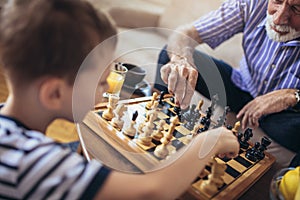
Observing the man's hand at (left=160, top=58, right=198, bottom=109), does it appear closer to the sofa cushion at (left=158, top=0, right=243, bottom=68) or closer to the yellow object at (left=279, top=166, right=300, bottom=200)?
the yellow object at (left=279, top=166, right=300, bottom=200)

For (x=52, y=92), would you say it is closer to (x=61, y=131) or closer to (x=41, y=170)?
(x=41, y=170)

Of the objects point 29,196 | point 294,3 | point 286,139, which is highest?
point 294,3

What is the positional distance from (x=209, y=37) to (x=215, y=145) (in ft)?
3.19

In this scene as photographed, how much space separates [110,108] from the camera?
1133 millimetres

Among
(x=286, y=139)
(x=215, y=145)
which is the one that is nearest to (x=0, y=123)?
(x=215, y=145)

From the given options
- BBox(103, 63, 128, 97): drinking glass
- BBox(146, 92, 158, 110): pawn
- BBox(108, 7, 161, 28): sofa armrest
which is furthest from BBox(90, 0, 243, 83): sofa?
BBox(146, 92, 158, 110): pawn

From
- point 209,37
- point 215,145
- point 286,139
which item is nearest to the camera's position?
point 215,145

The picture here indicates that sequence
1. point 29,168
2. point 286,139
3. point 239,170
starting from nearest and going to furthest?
point 29,168 → point 239,170 → point 286,139

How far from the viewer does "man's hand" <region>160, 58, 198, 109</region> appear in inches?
50.7

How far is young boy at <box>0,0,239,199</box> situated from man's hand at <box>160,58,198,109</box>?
53cm

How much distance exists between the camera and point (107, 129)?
3.48 ft

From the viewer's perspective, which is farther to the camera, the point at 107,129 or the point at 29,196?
the point at 107,129

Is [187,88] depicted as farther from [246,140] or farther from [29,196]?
[29,196]

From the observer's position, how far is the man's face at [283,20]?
1400 millimetres
